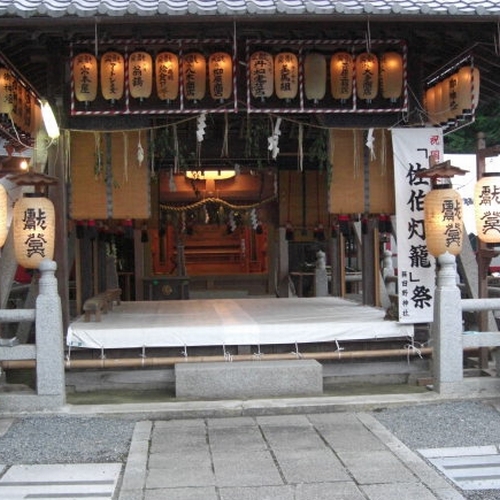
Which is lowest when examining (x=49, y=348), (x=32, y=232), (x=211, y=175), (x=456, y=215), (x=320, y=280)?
(x=49, y=348)

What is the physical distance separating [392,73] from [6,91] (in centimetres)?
528

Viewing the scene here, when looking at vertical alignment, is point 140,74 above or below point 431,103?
above

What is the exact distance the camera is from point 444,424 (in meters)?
6.67

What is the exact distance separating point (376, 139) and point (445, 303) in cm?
283

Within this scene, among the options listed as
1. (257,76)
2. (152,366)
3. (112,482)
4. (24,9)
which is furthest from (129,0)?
(112,482)

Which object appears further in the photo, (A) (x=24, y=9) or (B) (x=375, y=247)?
(B) (x=375, y=247)

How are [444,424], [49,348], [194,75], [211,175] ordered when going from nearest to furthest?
[444,424], [49,348], [194,75], [211,175]

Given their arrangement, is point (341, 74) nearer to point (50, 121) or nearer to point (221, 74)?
point (221, 74)

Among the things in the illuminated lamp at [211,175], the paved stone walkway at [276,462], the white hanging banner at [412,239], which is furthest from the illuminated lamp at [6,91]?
the illuminated lamp at [211,175]

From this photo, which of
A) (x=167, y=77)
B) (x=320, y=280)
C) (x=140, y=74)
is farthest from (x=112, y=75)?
(x=320, y=280)

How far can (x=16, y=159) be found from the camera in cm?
795

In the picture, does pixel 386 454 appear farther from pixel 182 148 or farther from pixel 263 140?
pixel 263 140

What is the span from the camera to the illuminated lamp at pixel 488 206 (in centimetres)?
798

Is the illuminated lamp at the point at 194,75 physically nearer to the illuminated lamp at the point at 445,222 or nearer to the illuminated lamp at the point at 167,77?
the illuminated lamp at the point at 167,77
